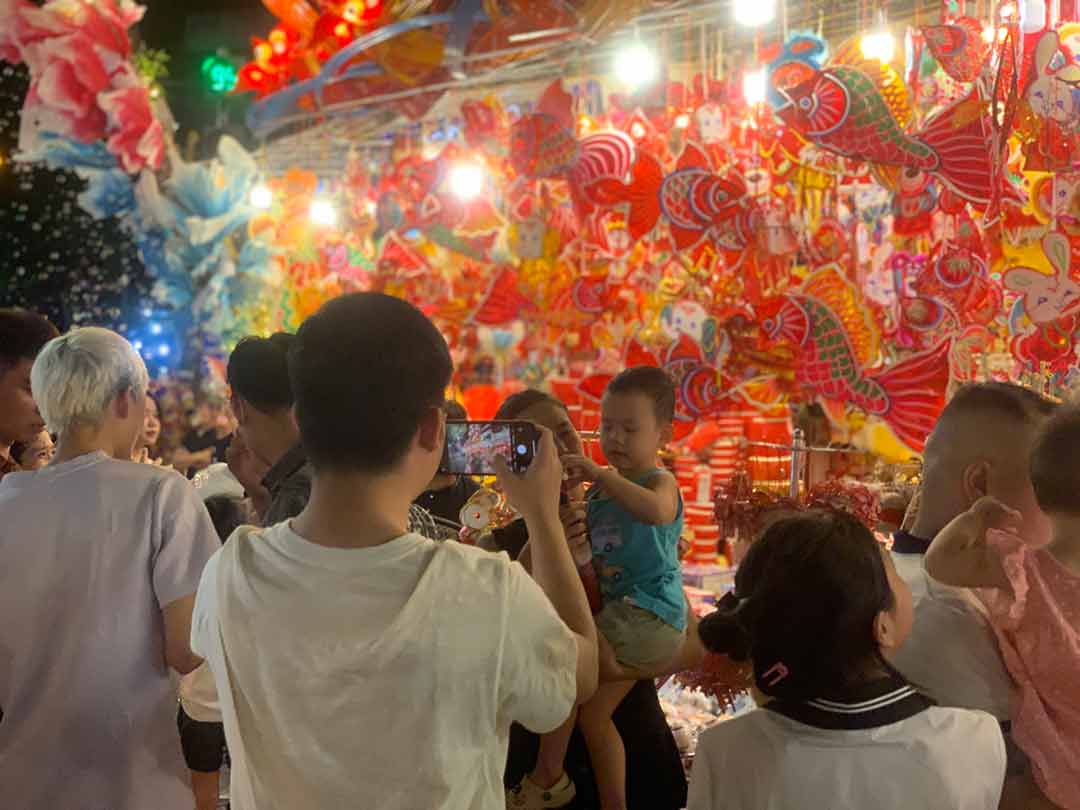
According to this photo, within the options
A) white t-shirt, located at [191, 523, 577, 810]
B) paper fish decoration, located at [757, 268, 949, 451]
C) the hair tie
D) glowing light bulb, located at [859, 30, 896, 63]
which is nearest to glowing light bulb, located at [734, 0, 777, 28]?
glowing light bulb, located at [859, 30, 896, 63]

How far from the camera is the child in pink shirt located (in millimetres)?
1439

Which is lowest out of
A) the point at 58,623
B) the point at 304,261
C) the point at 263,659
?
the point at 58,623

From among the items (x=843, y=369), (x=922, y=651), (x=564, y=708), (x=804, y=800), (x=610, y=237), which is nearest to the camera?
(x=564, y=708)

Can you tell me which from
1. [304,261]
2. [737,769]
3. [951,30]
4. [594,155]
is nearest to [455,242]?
[594,155]

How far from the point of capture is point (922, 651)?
5.19 ft

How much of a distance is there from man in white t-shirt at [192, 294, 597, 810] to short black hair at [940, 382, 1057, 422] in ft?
3.01

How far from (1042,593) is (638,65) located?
4.33 m

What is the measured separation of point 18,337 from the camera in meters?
2.32

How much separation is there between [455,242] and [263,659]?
5.44 meters

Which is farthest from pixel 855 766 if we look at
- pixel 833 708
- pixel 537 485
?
pixel 537 485

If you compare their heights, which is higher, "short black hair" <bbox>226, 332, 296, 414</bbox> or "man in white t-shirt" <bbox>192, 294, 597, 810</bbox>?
"short black hair" <bbox>226, 332, 296, 414</bbox>

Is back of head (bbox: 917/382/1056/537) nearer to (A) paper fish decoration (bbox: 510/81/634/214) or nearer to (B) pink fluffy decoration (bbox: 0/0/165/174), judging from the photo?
(A) paper fish decoration (bbox: 510/81/634/214)

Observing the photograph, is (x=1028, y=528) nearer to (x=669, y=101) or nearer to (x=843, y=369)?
(x=843, y=369)

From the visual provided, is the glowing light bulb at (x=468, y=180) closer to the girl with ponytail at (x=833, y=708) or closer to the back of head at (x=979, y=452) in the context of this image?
the back of head at (x=979, y=452)
